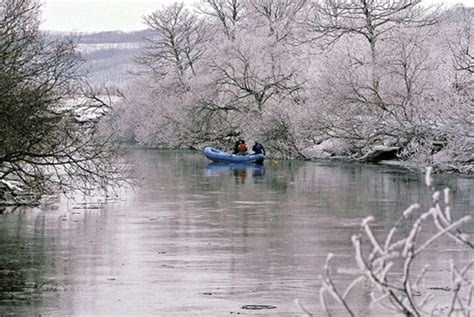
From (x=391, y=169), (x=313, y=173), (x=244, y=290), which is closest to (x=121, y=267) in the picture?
(x=244, y=290)

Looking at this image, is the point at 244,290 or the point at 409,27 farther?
the point at 409,27

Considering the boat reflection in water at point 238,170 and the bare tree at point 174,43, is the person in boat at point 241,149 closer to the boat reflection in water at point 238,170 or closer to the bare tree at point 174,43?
the boat reflection in water at point 238,170

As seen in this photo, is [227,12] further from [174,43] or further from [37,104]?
[37,104]

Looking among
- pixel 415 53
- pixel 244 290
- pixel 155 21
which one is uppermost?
pixel 155 21

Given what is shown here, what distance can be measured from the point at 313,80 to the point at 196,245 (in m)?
35.3

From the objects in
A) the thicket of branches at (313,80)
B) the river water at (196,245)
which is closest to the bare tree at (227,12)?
the thicket of branches at (313,80)

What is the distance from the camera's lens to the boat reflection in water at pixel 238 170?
39.5 meters

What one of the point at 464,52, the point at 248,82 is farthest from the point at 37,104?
the point at 248,82

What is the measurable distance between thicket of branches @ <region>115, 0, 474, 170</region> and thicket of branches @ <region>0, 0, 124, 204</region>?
14.5 meters

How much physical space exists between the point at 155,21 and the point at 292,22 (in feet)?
54.6

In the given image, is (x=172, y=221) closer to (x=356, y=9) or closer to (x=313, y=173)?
(x=313, y=173)

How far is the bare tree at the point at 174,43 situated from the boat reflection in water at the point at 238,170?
69.9ft

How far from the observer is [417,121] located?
4166cm

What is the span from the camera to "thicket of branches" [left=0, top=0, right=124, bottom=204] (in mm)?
22250
